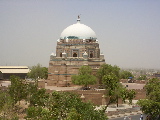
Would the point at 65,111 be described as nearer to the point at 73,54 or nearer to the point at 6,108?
the point at 6,108

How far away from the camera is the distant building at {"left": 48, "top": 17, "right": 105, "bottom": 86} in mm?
45250

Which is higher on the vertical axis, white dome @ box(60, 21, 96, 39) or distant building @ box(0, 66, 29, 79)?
white dome @ box(60, 21, 96, 39)

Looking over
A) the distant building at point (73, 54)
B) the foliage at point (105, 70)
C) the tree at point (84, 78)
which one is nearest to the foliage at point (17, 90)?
the tree at point (84, 78)

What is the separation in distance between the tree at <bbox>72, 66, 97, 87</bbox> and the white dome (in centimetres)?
815

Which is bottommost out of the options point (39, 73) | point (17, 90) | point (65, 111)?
point (65, 111)

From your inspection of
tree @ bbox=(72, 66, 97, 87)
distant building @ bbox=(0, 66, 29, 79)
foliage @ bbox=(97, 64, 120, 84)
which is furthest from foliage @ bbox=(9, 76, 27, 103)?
distant building @ bbox=(0, 66, 29, 79)

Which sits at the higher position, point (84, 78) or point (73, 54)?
point (73, 54)

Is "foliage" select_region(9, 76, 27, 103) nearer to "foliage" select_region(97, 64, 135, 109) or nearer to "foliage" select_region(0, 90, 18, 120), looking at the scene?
"foliage" select_region(0, 90, 18, 120)

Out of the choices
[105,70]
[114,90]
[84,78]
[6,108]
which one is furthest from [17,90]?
[105,70]

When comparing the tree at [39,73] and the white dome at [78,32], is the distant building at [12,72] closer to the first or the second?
the tree at [39,73]

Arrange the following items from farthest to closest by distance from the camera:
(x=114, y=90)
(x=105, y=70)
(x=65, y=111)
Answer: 1. (x=105, y=70)
2. (x=114, y=90)
3. (x=65, y=111)

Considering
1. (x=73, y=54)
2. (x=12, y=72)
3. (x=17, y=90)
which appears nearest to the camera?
(x=17, y=90)

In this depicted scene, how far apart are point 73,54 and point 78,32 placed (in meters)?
4.17

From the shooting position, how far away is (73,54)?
4809cm
